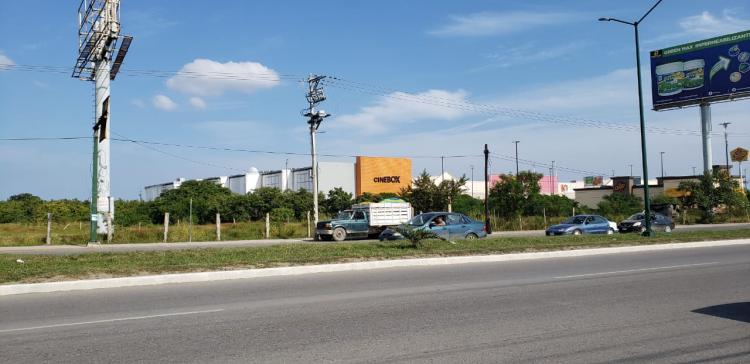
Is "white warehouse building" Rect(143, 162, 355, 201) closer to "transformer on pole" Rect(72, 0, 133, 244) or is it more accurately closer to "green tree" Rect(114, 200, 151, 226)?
"green tree" Rect(114, 200, 151, 226)

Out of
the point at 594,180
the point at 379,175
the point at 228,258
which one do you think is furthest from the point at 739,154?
the point at 228,258

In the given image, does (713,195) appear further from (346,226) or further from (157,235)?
(157,235)

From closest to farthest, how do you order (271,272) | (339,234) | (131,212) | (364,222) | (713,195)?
(271,272)
(339,234)
(364,222)
(713,195)
(131,212)

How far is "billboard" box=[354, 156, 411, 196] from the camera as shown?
298ft

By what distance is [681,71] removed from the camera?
53.2 meters

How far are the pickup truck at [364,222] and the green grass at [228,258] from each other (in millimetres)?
10729

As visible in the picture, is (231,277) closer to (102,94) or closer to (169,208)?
(102,94)

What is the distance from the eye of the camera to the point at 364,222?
105 feet

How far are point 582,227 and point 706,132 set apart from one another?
109 feet

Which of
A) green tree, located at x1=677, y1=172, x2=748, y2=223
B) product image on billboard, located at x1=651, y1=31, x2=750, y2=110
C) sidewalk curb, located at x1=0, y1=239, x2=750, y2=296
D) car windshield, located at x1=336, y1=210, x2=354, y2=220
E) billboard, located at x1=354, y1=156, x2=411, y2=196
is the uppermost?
product image on billboard, located at x1=651, y1=31, x2=750, y2=110

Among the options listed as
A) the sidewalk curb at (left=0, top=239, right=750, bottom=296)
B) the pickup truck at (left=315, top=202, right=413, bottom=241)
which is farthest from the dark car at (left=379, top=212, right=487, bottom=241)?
the pickup truck at (left=315, top=202, right=413, bottom=241)

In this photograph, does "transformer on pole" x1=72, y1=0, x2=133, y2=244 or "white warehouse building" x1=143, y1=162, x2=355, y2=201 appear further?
"white warehouse building" x1=143, y1=162, x2=355, y2=201

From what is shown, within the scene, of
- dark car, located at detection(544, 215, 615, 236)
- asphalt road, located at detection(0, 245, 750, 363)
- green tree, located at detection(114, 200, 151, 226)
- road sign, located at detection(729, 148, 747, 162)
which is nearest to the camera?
asphalt road, located at detection(0, 245, 750, 363)

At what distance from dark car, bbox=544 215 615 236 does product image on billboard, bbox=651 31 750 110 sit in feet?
91.6
